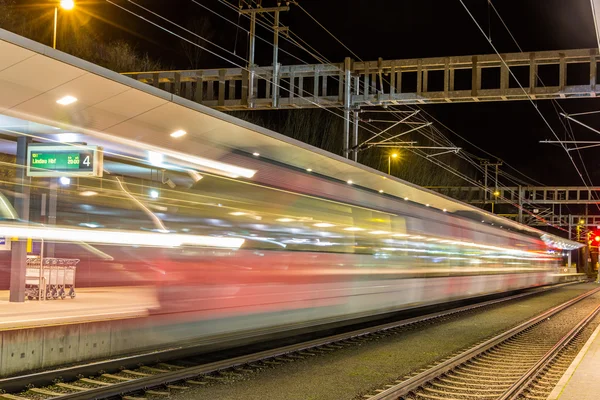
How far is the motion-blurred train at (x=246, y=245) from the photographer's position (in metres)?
8.72

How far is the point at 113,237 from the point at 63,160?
3.82 ft

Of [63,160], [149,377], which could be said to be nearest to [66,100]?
[63,160]

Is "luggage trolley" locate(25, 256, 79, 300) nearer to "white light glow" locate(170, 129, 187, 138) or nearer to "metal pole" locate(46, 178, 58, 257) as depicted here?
"metal pole" locate(46, 178, 58, 257)

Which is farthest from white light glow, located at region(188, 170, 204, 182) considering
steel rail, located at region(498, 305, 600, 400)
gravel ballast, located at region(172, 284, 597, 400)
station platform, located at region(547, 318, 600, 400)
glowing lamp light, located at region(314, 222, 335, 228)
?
station platform, located at region(547, 318, 600, 400)

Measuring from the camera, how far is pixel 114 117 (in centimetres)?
882

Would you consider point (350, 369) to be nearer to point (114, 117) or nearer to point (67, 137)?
point (114, 117)

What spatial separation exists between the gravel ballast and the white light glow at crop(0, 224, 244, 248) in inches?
77.3

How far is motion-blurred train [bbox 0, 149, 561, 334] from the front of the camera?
872 cm

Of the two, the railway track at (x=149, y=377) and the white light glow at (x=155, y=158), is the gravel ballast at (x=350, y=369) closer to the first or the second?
the railway track at (x=149, y=377)

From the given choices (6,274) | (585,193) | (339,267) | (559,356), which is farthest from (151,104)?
(585,193)

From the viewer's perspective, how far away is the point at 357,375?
35.5 feet

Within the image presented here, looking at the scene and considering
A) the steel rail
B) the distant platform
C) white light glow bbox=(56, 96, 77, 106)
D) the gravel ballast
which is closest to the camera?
the distant platform

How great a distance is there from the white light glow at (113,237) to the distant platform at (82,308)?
602 millimetres

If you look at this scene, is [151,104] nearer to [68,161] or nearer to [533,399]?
[68,161]
